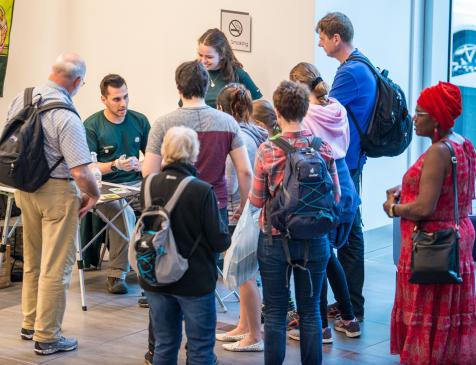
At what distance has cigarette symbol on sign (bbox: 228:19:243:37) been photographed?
283 inches

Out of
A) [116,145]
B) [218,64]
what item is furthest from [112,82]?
[218,64]

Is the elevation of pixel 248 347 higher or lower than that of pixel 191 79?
lower

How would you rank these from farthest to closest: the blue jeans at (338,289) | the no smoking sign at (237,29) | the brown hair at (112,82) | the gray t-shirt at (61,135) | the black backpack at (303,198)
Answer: the no smoking sign at (237,29) < the brown hair at (112,82) < the blue jeans at (338,289) < the gray t-shirt at (61,135) < the black backpack at (303,198)

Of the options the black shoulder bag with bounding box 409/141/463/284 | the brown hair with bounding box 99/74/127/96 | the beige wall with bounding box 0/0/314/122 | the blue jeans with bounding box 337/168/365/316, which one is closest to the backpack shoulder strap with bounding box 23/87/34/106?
the brown hair with bounding box 99/74/127/96

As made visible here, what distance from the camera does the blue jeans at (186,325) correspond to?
4.10 meters

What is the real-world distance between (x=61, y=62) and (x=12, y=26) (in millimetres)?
3593

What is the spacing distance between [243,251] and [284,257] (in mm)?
439

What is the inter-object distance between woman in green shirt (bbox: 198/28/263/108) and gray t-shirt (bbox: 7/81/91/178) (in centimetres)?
175

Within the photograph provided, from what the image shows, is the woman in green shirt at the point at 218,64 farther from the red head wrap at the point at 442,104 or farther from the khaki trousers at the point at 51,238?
the red head wrap at the point at 442,104

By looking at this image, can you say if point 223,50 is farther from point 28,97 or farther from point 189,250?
point 189,250

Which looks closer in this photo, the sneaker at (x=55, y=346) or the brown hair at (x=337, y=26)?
the sneaker at (x=55, y=346)

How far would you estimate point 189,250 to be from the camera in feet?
13.4

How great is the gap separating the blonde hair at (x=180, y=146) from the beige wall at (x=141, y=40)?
2.92m

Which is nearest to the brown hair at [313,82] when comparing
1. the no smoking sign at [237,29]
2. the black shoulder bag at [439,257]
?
the black shoulder bag at [439,257]
